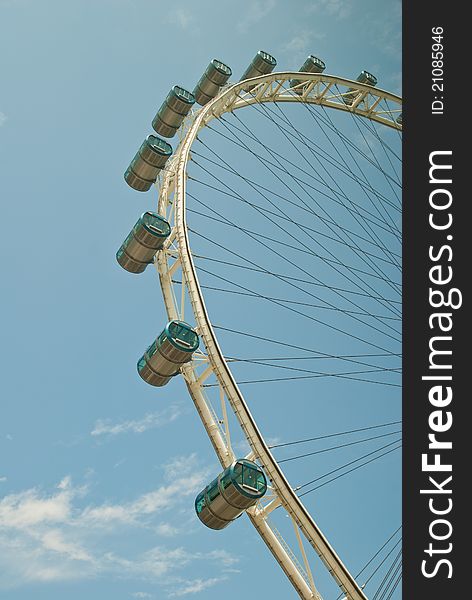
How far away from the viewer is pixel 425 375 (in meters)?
11.5

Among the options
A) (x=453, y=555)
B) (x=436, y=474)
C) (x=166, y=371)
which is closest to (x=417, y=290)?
(x=436, y=474)

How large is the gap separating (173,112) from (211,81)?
12.9ft

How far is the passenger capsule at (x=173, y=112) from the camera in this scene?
79.5 ft

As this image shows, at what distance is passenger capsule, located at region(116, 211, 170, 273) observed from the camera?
19.2m

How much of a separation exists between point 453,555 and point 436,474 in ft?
4.17

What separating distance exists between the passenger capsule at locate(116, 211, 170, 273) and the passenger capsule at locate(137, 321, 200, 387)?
11.0 feet

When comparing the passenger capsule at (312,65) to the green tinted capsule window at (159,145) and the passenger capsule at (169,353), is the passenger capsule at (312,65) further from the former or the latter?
the passenger capsule at (169,353)

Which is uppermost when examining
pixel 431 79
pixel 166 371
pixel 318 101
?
pixel 318 101

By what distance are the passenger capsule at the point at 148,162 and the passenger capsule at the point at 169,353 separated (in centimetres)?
769

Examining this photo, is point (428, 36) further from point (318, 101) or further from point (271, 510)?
point (318, 101)

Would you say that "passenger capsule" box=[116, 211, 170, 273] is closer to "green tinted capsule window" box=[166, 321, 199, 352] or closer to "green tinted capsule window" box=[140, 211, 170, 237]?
"green tinted capsule window" box=[140, 211, 170, 237]

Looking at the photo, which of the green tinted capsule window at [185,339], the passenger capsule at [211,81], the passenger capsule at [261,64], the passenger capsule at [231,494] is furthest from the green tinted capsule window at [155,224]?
the passenger capsule at [261,64]

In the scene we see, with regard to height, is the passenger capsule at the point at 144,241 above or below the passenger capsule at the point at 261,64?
below

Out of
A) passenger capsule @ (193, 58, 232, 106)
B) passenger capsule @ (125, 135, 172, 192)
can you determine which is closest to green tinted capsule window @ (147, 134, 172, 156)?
passenger capsule @ (125, 135, 172, 192)
